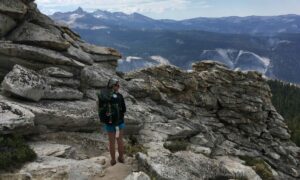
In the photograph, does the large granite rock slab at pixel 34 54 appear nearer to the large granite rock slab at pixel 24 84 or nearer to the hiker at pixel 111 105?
the large granite rock slab at pixel 24 84

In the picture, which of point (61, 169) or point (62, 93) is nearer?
point (61, 169)

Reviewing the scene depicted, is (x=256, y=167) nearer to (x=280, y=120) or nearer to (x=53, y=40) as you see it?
(x=53, y=40)

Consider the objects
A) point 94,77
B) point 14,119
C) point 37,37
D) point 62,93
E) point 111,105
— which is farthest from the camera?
point 94,77

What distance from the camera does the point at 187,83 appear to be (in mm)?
40469

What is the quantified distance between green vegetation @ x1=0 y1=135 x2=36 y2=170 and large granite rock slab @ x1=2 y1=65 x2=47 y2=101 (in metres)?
3.44

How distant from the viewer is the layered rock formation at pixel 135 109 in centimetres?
1919

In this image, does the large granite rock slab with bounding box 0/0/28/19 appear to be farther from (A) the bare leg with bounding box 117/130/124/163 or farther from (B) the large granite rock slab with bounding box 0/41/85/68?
(A) the bare leg with bounding box 117/130/124/163

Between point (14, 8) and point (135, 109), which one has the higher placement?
point (14, 8)

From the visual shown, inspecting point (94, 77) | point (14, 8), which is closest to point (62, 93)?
point (94, 77)

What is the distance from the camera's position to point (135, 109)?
30.0 metres

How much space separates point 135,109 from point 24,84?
1006 cm

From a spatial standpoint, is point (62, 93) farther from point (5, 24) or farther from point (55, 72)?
point (5, 24)

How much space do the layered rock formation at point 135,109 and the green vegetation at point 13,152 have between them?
0.43 meters

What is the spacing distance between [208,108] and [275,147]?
26.1 feet
